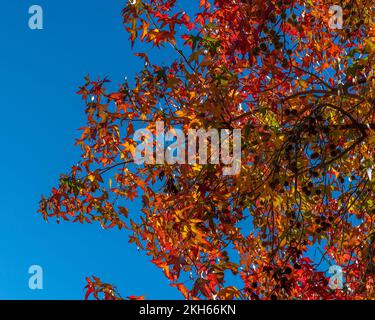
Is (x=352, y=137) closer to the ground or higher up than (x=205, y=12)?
closer to the ground

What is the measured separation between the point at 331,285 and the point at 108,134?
3.04 m

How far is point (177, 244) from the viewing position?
5719 millimetres

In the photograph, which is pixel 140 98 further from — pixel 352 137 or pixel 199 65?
pixel 352 137

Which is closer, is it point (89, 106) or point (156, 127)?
point (156, 127)

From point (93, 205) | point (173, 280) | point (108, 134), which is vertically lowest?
point (173, 280)

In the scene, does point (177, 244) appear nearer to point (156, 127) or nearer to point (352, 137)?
point (156, 127)

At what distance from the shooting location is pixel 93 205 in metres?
8.14

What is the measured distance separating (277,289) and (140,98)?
268 centimetres

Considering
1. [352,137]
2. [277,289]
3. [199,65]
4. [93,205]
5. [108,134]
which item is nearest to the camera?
[277,289]
